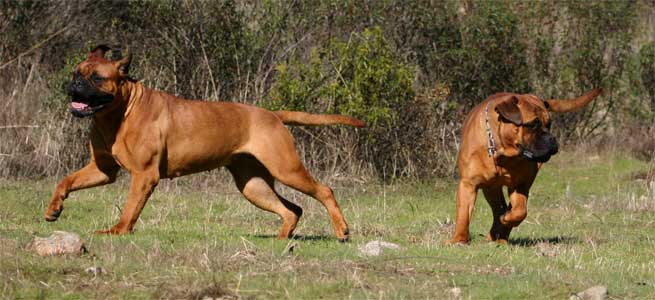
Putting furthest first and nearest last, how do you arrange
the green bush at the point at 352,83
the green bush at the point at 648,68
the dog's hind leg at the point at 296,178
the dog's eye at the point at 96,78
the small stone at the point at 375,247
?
1. the green bush at the point at 648,68
2. the green bush at the point at 352,83
3. the dog's hind leg at the point at 296,178
4. the dog's eye at the point at 96,78
5. the small stone at the point at 375,247

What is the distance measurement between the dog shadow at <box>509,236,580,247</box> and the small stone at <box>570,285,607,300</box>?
3.30 meters

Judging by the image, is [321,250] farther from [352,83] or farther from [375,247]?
[352,83]

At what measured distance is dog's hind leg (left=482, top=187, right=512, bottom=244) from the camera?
11.5m

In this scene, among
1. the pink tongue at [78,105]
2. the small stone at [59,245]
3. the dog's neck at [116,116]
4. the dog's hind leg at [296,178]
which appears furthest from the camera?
the dog's hind leg at [296,178]

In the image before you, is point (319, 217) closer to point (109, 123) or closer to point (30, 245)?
point (109, 123)

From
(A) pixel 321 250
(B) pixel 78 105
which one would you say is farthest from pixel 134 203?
(A) pixel 321 250

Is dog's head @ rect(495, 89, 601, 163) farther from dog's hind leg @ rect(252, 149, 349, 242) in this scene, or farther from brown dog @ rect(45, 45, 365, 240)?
dog's hind leg @ rect(252, 149, 349, 242)

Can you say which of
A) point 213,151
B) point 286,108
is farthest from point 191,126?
point 286,108

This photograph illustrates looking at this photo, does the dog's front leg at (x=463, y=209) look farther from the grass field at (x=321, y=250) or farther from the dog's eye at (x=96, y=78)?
the dog's eye at (x=96, y=78)

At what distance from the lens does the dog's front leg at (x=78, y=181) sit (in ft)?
34.7

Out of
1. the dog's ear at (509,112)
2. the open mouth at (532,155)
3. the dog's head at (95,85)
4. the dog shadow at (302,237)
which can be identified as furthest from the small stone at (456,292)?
the dog's head at (95,85)

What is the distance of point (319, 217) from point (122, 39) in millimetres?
6685

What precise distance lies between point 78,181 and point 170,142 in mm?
854

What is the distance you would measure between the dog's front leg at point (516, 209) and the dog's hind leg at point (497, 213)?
1.12ft
